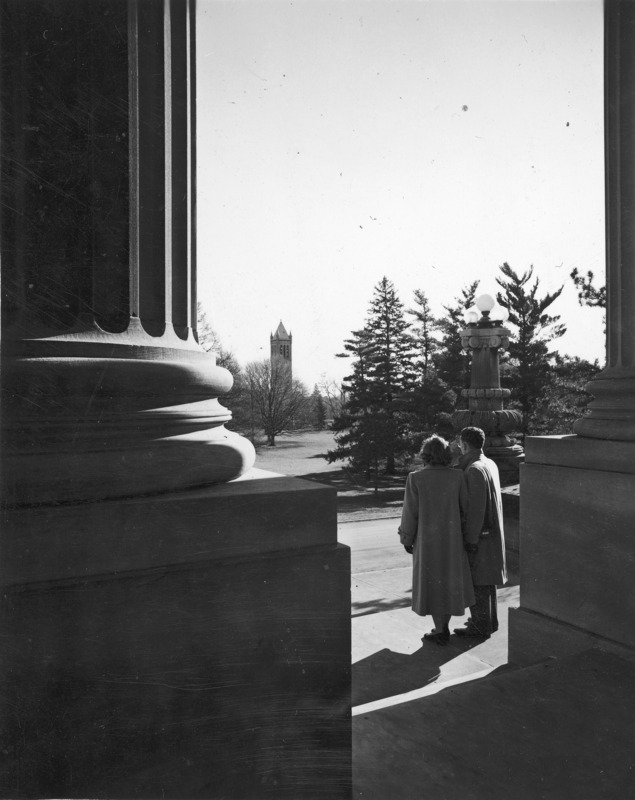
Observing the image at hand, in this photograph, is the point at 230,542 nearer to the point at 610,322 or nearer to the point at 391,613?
the point at 610,322

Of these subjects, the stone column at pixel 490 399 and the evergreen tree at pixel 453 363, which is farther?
the evergreen tree at pixel 453 363

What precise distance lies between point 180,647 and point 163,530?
1.69 ft

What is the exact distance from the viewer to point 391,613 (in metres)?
7.56

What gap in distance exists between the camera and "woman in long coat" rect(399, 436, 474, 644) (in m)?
6.54

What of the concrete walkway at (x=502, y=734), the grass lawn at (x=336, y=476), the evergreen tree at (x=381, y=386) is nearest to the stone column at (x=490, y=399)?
the concrete walkway at (x=502, y=734)

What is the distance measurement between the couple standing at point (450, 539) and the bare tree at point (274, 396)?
23.4 m

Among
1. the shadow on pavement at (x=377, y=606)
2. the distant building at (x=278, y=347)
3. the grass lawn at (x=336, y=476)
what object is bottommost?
the grass lawn at (x=336, y=476)

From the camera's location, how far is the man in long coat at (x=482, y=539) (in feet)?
21.8

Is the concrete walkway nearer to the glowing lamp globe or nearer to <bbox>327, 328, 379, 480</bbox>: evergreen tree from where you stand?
the glowing lamp globe

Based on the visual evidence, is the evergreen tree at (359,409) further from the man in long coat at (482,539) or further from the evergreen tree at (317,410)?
the man in long coat at (482,539)

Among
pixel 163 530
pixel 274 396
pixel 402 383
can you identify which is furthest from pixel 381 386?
pixel 163 530

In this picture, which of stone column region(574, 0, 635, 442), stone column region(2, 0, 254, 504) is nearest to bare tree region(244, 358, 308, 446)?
stone column region(574, 0, 635, 442)

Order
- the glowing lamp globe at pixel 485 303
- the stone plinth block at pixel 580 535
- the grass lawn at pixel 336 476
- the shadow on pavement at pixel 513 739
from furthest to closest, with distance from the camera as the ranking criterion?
the grass lawn at pixel 336 476 → the glowing lamp globe at pixel 485 303 → the stone plinth block at pixel 580 535 → the shadow on pavement at pixel 513 739

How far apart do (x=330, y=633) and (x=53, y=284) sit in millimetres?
2100
